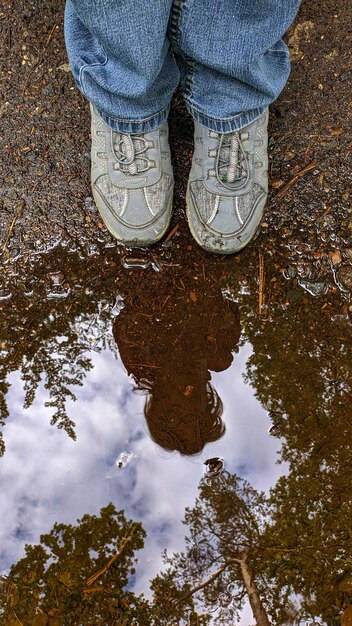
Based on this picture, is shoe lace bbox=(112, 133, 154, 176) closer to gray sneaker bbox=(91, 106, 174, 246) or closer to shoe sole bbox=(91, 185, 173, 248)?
gray sneaker bbox=(91, 106, 174, 246)

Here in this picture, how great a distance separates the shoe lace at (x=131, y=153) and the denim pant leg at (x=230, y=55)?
0.58ft

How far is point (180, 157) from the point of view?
5.66ft

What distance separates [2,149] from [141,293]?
0.70 m

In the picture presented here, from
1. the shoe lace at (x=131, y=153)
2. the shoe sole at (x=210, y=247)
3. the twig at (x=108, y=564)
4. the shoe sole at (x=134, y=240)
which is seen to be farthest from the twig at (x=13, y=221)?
the twig at (x=108, y=564)

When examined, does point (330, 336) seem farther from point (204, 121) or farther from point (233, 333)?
point (204, 121)

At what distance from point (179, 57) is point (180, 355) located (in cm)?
85

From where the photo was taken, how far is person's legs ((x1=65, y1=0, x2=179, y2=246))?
115 cm

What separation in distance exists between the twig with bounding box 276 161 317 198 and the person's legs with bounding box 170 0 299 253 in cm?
9

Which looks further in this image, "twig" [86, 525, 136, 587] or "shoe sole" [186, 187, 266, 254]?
"shoe sole" [186, 187, 266, 254]

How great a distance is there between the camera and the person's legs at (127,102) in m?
1.15

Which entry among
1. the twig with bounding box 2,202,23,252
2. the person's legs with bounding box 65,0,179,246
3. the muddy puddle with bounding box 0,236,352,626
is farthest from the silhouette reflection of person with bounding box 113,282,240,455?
the twig with bounding box 2,202,23,252

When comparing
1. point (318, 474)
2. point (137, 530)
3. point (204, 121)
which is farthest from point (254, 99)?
point (137, 530)

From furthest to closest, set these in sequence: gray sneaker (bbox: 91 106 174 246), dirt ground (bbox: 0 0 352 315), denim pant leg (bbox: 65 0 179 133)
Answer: dirt ground (bbox: 0 0 352 315) → gray sneaker (bbox: 91 106 174 246) → denim pant leg (bbox: 65 0 179 133)

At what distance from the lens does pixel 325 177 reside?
168 cm
